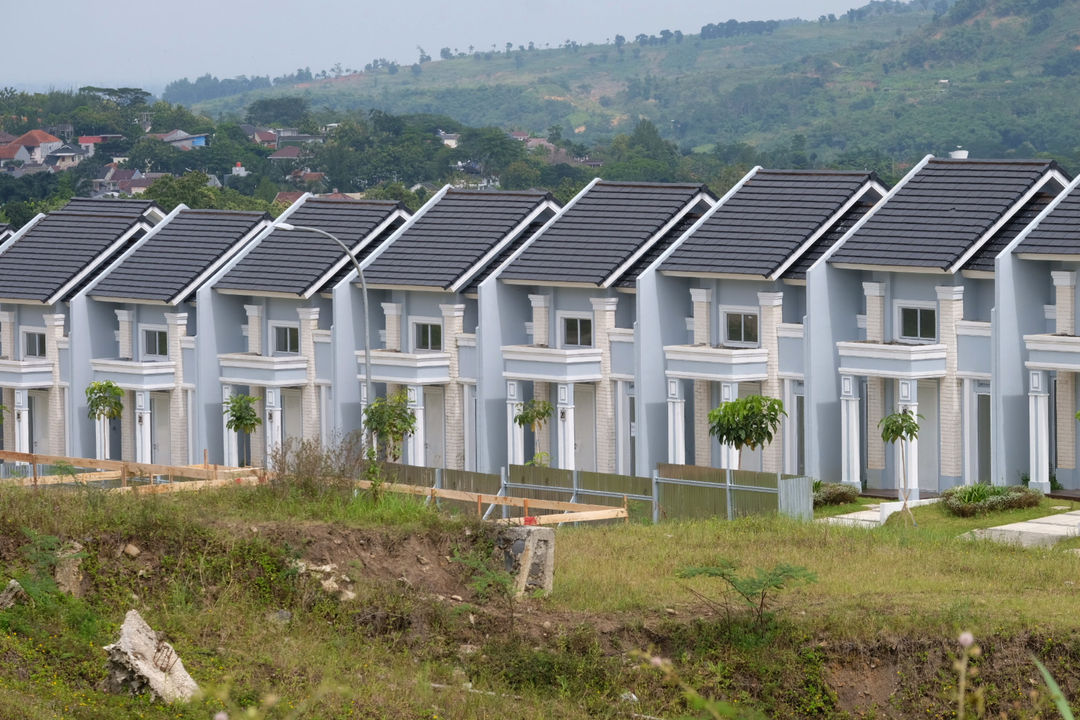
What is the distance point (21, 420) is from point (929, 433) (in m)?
26.7

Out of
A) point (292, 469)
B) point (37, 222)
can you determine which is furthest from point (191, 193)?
point (292, 469)

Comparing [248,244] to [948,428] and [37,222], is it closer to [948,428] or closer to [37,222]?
[37,222]

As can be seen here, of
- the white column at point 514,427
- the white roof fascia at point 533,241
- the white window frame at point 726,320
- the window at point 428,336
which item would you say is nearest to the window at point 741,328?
the white window frame at point 726,320

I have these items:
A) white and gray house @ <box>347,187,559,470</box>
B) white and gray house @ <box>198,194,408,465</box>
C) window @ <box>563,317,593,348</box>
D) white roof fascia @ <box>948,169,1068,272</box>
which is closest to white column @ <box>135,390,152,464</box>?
white and gray house @ <box>198,194,408,465</box>

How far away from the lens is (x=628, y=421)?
49219mm

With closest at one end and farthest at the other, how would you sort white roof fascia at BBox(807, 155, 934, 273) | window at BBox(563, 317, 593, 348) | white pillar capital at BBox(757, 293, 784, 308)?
1. white roof fascia at BBox(807, 155, 934, 273)
2. white pillar capital at BBox(757, 293, 784, 308)
3. window at BBox(563, 317, 593, 348)

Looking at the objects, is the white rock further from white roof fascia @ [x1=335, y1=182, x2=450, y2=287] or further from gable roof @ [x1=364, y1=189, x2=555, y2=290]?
white roof fascia @ [x1=335, y1=182, x2=450, y2=287]

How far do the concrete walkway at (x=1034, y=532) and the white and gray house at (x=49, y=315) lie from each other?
2956 centimetres

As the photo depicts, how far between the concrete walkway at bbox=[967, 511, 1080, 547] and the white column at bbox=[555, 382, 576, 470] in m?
13.2

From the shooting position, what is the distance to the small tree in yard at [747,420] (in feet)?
141

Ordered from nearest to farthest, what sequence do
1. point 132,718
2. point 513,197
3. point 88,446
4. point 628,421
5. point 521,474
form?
point 132,718 → point 521,474 → point 628,421 → point 513,197 → point 88,446

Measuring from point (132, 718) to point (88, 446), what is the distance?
35864 mm

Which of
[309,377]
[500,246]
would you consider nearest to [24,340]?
[309,377]

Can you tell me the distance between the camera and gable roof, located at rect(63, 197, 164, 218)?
60.3 metres
